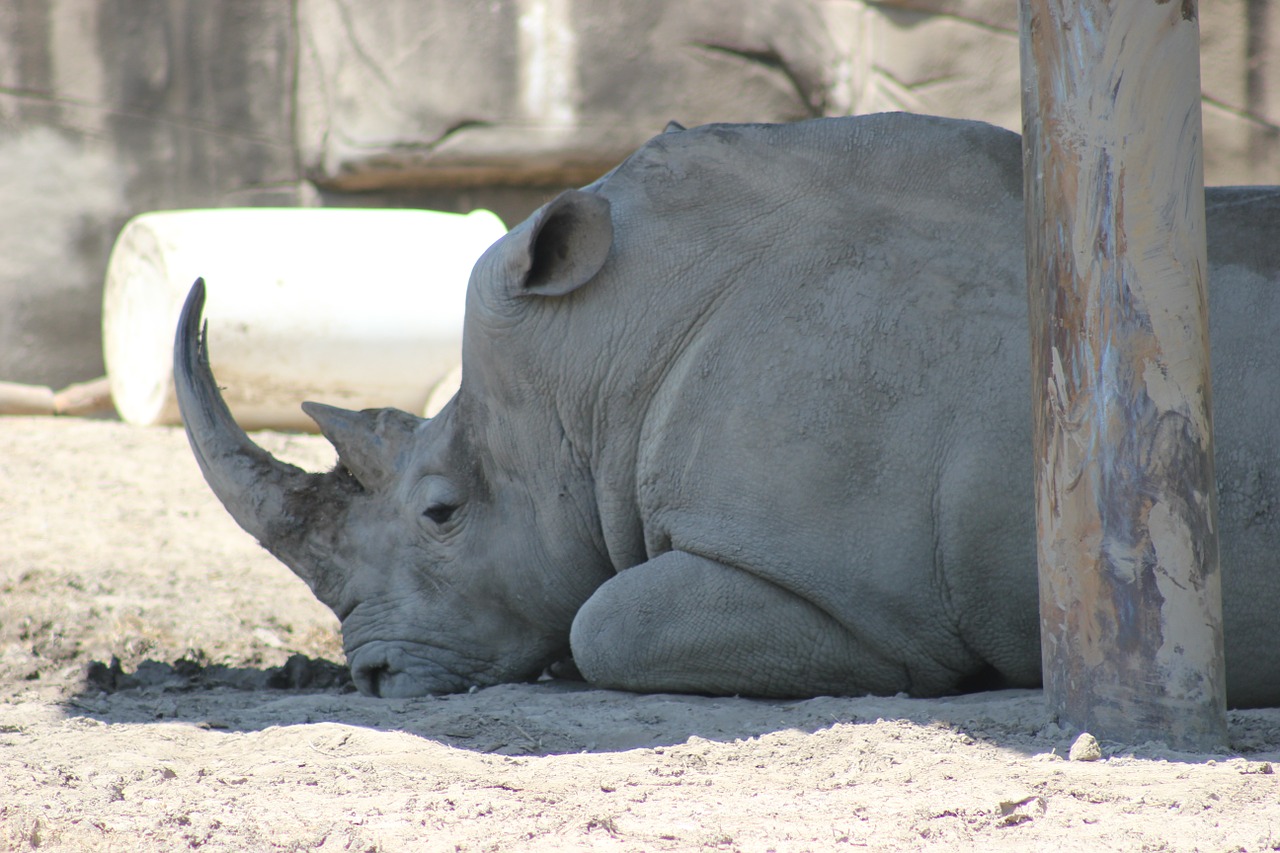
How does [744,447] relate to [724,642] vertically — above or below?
above

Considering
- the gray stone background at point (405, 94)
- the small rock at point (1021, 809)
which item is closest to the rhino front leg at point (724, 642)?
the small rock at point (1021, 809)

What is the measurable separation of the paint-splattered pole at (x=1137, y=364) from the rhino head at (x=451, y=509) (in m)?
1.44

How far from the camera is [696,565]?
12.7ft

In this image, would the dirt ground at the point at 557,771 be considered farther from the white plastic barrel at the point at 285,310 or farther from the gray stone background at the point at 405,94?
the gray stone background at the point at 405,94

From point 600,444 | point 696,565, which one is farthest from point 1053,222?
point 600,444

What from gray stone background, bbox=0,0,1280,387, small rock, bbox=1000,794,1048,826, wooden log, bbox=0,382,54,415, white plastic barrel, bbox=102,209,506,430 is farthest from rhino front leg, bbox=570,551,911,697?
gray stone background, bbox=0,0,1280,387

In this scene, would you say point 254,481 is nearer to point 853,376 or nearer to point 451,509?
point 451,509

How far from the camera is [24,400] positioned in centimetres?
914

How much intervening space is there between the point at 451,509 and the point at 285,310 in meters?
4.46

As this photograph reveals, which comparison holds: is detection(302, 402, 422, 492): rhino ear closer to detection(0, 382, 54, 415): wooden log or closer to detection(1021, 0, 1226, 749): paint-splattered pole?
detection(1021, 0, 1226, 749): paint-splattered pole

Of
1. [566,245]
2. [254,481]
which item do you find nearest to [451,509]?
[254,481]

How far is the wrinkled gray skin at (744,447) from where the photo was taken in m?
3.66

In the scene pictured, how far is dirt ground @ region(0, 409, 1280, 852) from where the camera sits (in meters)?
2.52

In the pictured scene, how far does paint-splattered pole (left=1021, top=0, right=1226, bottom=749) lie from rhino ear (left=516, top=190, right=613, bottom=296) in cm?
135
